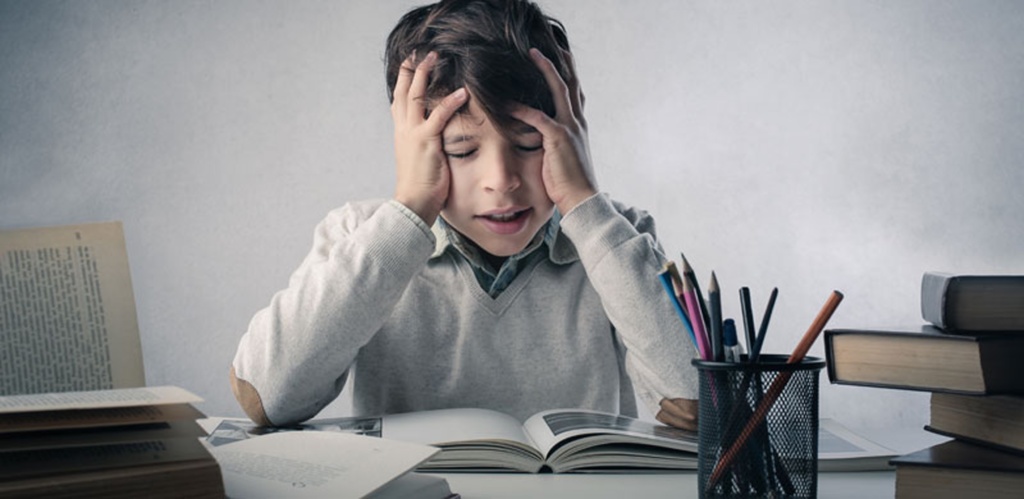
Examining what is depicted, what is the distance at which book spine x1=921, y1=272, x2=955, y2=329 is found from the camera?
670 millimetres

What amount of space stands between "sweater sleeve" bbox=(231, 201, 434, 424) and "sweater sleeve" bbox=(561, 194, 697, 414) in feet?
0.69

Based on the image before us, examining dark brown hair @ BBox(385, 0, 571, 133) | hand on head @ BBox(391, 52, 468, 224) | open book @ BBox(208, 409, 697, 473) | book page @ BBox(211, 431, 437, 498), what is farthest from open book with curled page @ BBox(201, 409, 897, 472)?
dark brown hair @ BBox(385, 0, 571, 133)

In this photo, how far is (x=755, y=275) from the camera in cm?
277

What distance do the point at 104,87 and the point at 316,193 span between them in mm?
640

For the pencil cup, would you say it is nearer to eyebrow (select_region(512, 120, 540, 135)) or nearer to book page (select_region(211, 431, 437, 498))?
book page (select_region(211, 431, 437, 498))

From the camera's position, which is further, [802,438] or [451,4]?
[451,4]

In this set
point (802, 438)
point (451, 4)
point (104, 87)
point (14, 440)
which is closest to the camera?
point (14, 440)

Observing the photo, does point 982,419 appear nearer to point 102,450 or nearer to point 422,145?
point 102,450

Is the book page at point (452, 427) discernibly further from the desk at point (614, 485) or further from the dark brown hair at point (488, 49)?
the dark brown hair at point (488, 49)

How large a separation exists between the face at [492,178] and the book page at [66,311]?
64 cm

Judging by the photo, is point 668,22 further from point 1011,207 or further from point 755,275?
point 1011,207

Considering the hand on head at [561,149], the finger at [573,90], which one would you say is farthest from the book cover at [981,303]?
the finger at [573,90]

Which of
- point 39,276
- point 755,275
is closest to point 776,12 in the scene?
point 755,275

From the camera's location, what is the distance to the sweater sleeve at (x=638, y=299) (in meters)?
1.15
